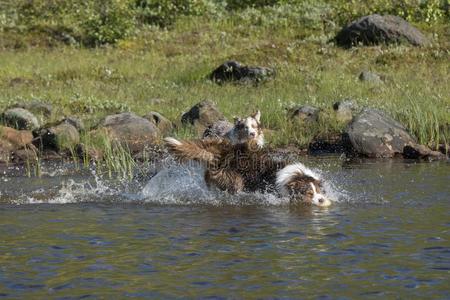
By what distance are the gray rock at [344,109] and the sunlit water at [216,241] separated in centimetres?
509

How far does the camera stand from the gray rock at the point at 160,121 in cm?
2025

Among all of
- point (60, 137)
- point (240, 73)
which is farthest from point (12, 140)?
point (240, 73)

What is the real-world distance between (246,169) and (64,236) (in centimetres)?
320

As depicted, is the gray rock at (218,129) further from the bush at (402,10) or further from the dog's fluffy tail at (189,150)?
the bush at (402,10)

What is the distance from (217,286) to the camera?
837 cm

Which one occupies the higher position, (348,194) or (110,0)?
(110,0)

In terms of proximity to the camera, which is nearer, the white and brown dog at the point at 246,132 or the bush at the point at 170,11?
the white and brown dog at the point at 246,132

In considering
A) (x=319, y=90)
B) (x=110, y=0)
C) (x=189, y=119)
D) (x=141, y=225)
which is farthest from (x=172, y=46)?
(x=141, y=225)

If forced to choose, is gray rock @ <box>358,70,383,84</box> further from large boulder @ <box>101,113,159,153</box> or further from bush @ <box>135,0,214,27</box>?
bush @ <box>135,0,214,27</box>

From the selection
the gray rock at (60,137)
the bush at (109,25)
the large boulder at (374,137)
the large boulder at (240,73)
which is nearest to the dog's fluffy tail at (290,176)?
the large boulder at (374,137)

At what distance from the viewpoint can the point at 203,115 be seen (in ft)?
65.4

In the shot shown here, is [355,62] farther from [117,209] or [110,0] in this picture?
[117,209]

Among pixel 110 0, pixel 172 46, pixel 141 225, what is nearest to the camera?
pixel 141 225

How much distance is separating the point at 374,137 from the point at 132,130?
4.94 m
